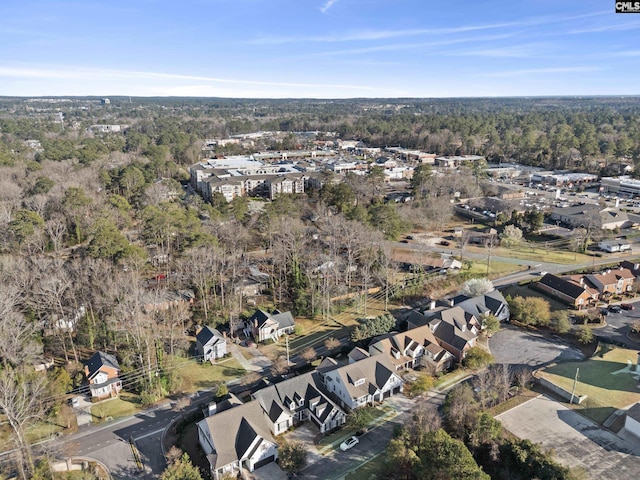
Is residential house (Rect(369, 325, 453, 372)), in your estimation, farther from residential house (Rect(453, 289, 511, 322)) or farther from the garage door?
the garage door

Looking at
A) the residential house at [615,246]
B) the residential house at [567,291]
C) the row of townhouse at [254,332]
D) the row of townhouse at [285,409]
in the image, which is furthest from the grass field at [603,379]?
the residential house at [615,246]

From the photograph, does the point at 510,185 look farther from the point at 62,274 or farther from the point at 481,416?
the point at 62,274

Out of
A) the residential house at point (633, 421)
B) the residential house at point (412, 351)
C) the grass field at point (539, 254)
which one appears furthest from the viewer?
the grass field at point (539, 254)

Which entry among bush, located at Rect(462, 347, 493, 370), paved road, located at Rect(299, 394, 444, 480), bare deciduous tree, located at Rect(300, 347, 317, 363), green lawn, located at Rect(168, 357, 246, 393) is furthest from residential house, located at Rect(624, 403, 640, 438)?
green lawn, located at Rect(168, 357, 246, 393)

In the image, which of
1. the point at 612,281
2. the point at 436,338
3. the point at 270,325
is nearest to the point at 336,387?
the point at 270,325

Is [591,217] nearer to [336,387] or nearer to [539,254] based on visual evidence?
[539,254]

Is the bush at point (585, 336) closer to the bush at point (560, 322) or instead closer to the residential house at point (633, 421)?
the bush at point (560, 322)

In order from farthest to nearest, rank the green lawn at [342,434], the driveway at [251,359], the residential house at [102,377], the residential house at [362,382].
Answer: the driveway at [251,359] < the residential house at [102,377] < the residential house at [362,382] < the green lawn at [342,434]

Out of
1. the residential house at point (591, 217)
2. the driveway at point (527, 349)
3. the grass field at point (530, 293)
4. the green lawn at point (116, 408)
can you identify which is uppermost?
the residential house at point (591, 217)
